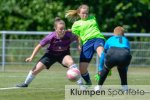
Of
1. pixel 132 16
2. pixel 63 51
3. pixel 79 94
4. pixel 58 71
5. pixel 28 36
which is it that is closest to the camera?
pixel 79 94

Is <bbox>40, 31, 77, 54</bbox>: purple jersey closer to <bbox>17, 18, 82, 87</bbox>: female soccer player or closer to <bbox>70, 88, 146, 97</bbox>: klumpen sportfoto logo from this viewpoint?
<bbox>17, 18, 82, 87</bbox>: female soccer player

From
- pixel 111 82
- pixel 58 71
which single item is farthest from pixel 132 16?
pixel 111 82

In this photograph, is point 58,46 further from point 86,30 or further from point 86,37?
point 86,30

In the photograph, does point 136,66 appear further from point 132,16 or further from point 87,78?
point 87,78

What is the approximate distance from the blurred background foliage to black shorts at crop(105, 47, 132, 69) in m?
13.8

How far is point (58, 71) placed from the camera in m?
22.1

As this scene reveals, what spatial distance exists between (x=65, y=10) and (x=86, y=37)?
12.3 metres

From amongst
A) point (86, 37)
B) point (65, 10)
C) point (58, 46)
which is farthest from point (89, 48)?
point (65, 10)

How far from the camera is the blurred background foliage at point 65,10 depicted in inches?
1089

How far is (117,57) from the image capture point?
13539 mm

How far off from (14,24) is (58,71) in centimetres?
709

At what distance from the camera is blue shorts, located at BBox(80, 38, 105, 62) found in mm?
15016

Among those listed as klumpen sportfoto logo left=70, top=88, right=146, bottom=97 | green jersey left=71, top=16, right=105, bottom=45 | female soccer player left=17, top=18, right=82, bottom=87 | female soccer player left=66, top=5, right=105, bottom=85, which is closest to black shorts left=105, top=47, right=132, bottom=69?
klumpen sportfoto logo left=70, top=88, right=146, bottom=97

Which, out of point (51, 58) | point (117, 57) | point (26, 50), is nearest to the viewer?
point (117, 57)
